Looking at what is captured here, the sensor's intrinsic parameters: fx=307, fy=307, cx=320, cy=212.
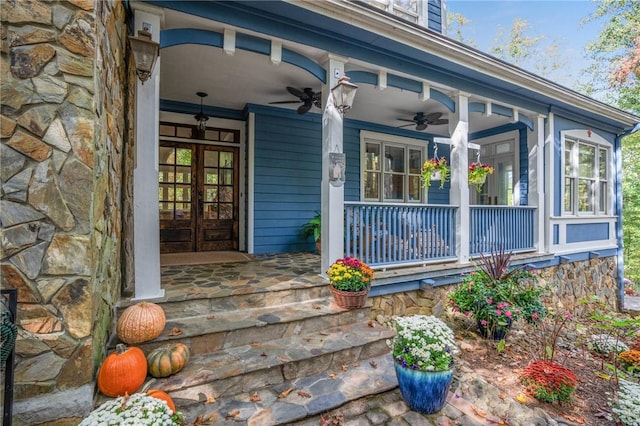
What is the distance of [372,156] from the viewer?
6539mm

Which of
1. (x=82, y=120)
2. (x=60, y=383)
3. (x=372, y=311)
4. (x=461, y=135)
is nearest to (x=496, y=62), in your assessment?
(x=461, y=135)

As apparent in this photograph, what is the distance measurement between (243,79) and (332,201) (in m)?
2.24

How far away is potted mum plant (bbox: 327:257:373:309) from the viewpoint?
3.10 m

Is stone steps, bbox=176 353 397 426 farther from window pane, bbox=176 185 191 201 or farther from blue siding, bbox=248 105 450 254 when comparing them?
window pane, bbox=176 185 191 201

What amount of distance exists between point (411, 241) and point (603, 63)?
13.9 metres

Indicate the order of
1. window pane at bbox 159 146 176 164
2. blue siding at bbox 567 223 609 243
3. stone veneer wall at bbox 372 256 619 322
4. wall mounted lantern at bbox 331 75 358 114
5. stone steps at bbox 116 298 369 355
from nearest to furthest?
stone steps at bbox 116 298 369 355, wall mounted lantern at bbox 331 75 358 114, stone veneer wall at bbox 372 256 619 322, window pane at bbox 159 146 176 164, blue siding at bbox 567 223 609 243

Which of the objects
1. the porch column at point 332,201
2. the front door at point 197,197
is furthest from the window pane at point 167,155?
the porch column at point 332,201

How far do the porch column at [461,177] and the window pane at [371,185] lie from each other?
6.82 ft

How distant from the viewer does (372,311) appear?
12.2ft

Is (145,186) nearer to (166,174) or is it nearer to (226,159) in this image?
(166,174)

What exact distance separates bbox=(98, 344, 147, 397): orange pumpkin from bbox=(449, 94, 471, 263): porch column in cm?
409

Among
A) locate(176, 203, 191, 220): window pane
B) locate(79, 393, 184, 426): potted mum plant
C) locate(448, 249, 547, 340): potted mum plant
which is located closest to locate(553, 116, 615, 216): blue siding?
Answer: locate(448, 249, 547, 340): potted mum plant

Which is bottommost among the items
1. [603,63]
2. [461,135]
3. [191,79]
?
[461,135]

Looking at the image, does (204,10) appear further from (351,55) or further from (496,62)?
(496,62)
